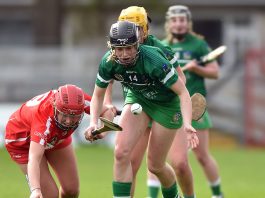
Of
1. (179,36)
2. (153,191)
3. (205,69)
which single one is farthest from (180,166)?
(179,36)

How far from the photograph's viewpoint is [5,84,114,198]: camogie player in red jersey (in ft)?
27.3

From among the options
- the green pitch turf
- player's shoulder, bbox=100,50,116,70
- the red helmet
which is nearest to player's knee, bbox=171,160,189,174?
the red helmet

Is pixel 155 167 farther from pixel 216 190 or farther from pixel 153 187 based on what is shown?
pixel 216 190

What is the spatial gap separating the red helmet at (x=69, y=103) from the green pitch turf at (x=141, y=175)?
3.29m

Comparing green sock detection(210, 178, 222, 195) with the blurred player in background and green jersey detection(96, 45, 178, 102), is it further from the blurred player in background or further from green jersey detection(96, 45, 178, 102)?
green jersey detection(96, 45, 178, 102)

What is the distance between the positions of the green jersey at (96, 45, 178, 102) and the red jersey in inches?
21.2

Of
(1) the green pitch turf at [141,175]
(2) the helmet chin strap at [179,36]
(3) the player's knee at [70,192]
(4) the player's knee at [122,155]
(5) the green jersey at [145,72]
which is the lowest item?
(1) the green pitch turf at [141,175]

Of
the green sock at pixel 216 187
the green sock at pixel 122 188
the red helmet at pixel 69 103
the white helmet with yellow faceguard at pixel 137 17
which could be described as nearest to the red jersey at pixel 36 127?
the red helmet at pixel 69 103

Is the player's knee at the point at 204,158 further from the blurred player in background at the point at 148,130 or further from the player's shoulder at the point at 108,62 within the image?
the player's shoulder at the point at 108,62

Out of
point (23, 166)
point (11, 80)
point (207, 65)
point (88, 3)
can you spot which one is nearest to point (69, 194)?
point (23, 166)

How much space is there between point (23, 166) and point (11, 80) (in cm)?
1314

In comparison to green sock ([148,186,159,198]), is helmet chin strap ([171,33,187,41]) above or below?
above

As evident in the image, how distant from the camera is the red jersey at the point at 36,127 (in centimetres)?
850

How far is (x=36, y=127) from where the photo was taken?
8.52m
